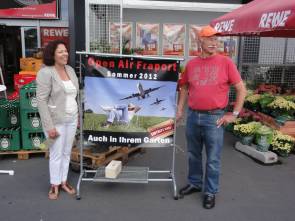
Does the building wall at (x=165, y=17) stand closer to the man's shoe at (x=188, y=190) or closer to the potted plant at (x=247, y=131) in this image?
the potted plant at (x=247, y=131)

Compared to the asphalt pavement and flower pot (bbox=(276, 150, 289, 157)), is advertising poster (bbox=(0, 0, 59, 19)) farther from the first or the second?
flower pot (bbox=(276, 150, 289, 157))

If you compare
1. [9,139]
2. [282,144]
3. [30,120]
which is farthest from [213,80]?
[9,139]

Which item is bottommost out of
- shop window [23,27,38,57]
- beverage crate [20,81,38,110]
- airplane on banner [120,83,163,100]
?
beverage crate [20,81,38,110]

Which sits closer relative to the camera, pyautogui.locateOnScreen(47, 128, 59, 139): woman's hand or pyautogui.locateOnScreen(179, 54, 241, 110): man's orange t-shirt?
pyautogui.locateOnScreen(179, 54, 241, 110): man's orange t-shirt

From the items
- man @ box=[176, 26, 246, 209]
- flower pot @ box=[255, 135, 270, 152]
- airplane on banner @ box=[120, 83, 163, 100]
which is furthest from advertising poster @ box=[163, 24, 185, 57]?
airplane on banner @ box=[120, 83, 163, 100]

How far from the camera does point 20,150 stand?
5.20 metres

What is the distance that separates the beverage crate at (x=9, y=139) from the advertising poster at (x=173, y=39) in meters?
5.18

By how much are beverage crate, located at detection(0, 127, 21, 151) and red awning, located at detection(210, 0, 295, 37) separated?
3630mm

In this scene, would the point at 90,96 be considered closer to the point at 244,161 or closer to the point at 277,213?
the point at 277,213

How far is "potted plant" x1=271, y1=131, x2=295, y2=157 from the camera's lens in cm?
543

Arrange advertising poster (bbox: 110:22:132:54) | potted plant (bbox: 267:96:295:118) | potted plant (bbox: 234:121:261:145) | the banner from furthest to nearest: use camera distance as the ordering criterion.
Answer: advertising poster (bbox: 110:22:132:54) < potted plant (bbox: 267:96:295:118) < potted plant (bbox: 234:121:261:145) < the banner

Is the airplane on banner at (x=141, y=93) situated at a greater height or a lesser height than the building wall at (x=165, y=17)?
lesser

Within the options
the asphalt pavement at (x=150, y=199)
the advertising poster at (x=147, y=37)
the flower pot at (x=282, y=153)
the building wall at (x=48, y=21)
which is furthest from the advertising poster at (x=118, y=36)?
the flower pot at (x=282, y=153)

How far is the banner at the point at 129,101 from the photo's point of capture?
3764 mm
